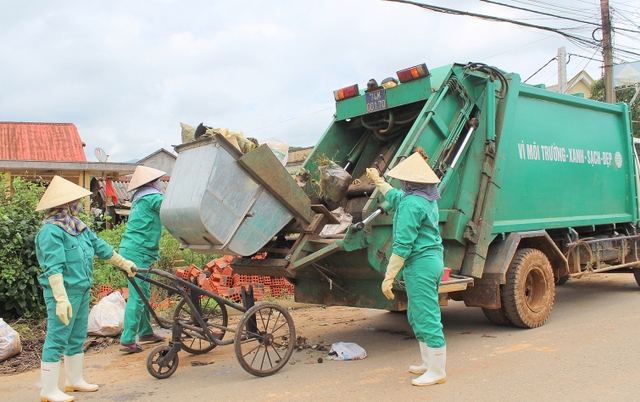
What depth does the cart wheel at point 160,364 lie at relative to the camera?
14.7 feet

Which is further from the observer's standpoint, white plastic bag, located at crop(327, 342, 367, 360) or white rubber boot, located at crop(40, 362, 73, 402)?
white plastic bag, located at crop(327, 342, 367, 360)

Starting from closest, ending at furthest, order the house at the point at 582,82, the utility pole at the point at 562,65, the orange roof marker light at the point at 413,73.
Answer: the orange roof marker light at the point at 413,73, the utility pole at the point at 562,65, the house at the point at 582,82

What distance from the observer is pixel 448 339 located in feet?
18.5

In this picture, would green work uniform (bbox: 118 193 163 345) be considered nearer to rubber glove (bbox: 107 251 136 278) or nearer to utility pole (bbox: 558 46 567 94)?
rubber glove (bbox: 107 251 136 278)

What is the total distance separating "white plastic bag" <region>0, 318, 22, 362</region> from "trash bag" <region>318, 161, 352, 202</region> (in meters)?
3.10

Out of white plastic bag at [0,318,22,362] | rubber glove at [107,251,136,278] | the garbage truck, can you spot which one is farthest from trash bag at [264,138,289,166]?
white plastic bag at [0,318,22,362]

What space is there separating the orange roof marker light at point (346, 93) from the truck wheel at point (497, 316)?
8.71 ft

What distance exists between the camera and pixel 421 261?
428cm

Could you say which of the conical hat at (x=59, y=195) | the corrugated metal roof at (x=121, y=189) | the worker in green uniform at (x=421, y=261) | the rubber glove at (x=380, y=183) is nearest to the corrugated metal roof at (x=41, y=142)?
the corrugated metal roof at (x=121, y=189)

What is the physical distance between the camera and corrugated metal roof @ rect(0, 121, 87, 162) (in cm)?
1628

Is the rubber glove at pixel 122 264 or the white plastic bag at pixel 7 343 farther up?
the rubber glove at pixel 122 264

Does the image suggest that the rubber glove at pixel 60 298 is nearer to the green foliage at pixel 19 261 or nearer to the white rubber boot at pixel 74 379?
the white rubber boot at pixel 74 379

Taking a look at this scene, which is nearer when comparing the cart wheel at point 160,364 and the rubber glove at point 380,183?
the cart wheel at point 160,364

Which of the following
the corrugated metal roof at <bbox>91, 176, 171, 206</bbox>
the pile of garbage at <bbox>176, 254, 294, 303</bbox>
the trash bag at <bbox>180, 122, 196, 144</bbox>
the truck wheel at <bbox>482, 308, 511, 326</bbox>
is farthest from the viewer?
the corrugated metal roof at <bbox>91, 176, 171, 206</bbox>
